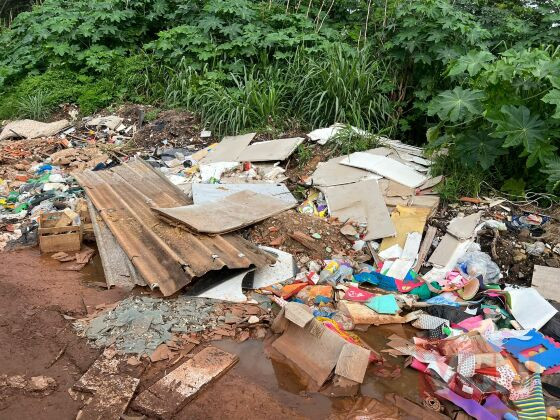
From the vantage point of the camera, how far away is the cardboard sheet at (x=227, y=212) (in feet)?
15.6

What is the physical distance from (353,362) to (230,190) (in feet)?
9.12

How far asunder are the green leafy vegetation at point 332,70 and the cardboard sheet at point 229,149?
0.33 metres

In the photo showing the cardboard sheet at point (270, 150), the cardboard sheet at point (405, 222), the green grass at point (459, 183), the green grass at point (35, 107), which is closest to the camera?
the cardboard sheet at point (405, 222)

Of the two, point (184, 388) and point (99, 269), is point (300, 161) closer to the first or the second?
point (99, 269)

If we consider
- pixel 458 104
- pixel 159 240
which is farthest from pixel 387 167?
pixel 159 240

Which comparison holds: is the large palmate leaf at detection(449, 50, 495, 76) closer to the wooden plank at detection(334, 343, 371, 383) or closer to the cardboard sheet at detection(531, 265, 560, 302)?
the cardboard sheet at detection(531, 265, 560, 302)

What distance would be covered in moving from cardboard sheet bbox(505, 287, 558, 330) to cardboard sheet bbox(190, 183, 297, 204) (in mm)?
2391

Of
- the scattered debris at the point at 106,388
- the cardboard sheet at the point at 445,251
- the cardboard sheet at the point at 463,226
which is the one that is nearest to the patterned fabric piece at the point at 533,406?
the cardboard sheet at the point at 445,251

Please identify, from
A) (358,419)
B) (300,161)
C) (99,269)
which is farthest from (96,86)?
(358,419)

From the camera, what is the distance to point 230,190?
5.68 m

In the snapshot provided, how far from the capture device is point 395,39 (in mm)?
6781

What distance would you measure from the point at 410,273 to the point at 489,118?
168 cm

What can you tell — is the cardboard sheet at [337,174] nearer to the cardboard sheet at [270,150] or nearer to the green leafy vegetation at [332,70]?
the green leafy vegetation at [332,70]

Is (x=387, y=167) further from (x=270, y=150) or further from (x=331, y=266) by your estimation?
(x=331, y=266)
